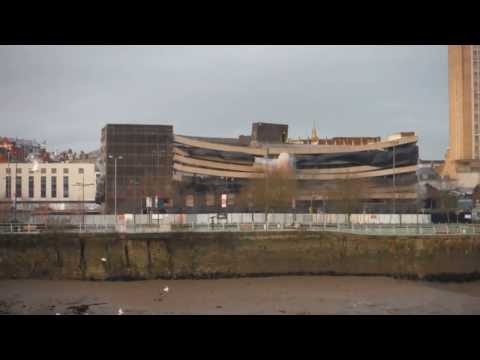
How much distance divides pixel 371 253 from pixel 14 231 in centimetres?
2291

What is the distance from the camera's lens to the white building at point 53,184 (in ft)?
225

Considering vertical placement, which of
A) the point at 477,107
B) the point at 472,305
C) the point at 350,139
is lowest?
the point at 472,305

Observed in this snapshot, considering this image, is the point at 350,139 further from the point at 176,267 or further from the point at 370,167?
the point at 176,267

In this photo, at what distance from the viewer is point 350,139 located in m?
104

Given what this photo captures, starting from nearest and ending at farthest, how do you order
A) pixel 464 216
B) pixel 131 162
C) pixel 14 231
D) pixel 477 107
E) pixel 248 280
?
pixel 248 280
pixel 14 231
pixel 464 216
pixel 131 162
pixel 477 107

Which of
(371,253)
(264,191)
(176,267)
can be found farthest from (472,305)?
(264,191)

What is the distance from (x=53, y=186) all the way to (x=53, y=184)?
0.83 ft

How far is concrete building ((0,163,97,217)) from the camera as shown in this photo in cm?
6838

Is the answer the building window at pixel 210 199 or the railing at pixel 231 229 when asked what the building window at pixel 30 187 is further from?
the railing at pixel 231 229

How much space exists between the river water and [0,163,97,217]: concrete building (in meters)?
38.3

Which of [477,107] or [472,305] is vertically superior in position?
[477,107]

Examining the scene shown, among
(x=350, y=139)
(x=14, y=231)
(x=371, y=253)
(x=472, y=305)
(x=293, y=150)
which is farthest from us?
(x=350, y=139)

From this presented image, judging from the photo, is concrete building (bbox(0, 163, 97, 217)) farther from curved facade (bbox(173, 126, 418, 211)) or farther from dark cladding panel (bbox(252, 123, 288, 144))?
Result: dark cladding panel (bbox(252, 123, 288, 144))

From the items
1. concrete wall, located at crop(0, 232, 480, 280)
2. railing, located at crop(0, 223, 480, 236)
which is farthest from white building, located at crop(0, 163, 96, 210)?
concrete wall, located at crop(0, 232, 480, 280)
